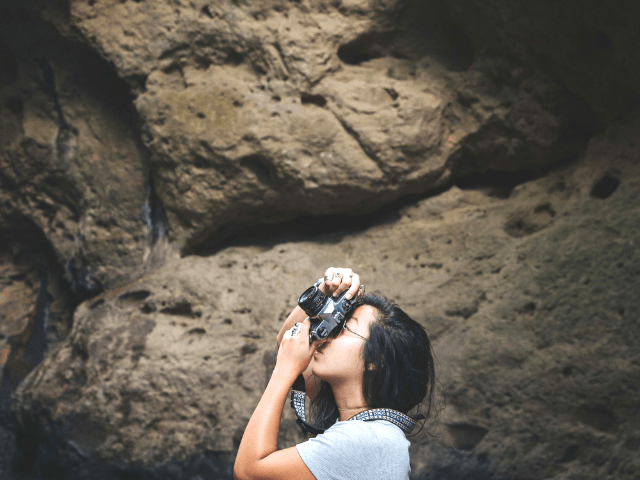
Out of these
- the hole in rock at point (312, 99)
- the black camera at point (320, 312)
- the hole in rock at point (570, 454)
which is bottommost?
the hole in rock at point (570, 454)

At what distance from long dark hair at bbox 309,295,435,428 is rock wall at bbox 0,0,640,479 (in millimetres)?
1244

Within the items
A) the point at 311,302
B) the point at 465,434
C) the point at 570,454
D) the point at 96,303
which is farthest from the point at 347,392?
the point at 96,303

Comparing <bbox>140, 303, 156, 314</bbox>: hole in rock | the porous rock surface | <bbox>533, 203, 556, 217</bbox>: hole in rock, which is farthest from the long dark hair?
<bbox>140, 303, 156, 314</bbox>: hole in rock

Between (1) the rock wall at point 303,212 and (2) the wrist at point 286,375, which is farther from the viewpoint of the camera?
(1) the rock wall at point 303,212

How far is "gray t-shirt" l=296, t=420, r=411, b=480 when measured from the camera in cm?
127

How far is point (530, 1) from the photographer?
120 inches

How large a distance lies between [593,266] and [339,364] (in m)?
1.70

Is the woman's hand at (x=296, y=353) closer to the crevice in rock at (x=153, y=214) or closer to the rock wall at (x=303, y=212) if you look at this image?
the rock wall at (x=303, y=212)

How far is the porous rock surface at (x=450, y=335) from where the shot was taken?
249 cm

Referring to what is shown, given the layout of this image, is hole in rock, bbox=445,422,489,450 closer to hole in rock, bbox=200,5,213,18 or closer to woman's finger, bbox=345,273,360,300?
woman's finger, bbox=345,273,360,300

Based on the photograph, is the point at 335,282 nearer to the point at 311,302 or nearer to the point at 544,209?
the point at 311,302

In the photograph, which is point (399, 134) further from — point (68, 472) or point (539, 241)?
point (68, 472)

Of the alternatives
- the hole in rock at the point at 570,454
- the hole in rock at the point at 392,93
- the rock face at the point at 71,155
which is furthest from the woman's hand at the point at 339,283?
the rock face at the point at 71,155

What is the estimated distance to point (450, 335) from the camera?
2.82 m
